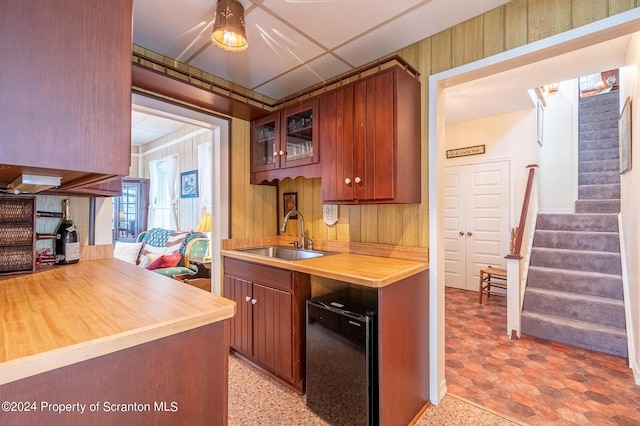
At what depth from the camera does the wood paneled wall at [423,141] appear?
158 cm

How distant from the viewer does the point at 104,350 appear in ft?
2.44

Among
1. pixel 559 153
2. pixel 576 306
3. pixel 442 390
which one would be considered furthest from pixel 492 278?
pixel 442 390

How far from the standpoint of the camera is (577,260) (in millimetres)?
3396

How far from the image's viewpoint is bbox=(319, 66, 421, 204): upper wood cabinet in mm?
1860

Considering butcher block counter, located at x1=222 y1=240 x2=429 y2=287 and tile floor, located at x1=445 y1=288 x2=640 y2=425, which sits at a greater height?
butcher block counter, located at x1=222 y1=240 x2=429 y2=287

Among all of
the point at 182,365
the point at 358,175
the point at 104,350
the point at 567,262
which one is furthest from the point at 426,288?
the point at 567,262

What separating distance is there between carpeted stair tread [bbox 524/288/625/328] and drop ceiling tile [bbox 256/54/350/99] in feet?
10.4

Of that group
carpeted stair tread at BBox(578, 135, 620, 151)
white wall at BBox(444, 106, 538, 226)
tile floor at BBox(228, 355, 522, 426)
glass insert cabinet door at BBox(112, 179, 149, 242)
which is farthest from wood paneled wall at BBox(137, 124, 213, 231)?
carpeted stair tread at BBox(578, 135, 620, 151)

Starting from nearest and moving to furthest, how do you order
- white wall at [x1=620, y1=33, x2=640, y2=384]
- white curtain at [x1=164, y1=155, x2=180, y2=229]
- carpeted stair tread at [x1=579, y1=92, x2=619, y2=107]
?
white wall at [x1=620, y1=33, x2=640, y2=384] < white curtain at [x1=164, y1=155, x2=180, y2=229] < carpeted stair tread at [x1=579, y1=92, x2=619, y2=107]

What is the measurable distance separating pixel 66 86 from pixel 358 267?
1572 mm

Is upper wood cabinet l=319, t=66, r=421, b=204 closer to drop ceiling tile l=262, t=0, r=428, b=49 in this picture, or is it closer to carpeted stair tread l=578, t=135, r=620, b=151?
drop ceiling tile l=262, t=0, r=428, b=49

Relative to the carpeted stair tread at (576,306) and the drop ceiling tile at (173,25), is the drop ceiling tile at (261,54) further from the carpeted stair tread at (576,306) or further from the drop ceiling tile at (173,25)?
the carpeted stair tread at (576,306)

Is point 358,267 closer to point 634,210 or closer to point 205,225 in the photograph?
point 634,210

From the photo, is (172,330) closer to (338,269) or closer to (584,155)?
(338,269)
